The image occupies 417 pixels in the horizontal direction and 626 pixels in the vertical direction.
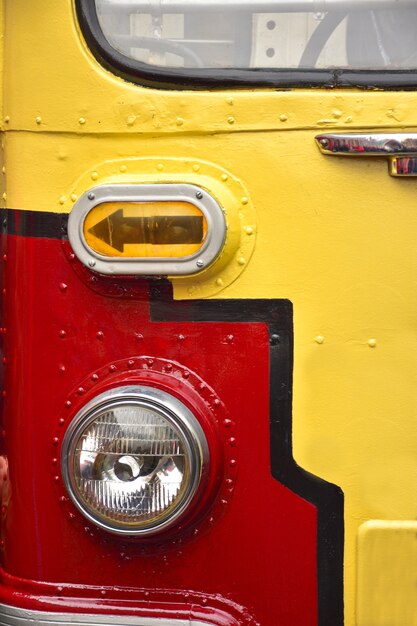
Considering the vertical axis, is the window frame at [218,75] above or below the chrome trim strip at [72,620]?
Result: above

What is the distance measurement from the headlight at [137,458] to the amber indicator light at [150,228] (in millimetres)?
284

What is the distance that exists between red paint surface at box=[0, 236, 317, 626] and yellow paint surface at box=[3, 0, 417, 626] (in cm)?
9

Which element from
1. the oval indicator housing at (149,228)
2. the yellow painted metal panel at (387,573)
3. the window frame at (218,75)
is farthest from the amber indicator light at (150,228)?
the yellow painted metal panel at (387,573)

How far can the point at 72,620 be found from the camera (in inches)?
64.6

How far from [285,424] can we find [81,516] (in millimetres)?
478

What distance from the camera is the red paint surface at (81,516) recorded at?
1.67m

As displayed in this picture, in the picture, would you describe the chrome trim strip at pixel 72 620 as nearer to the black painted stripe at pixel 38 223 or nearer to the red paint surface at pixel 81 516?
the red paint surface at pixel 81 516

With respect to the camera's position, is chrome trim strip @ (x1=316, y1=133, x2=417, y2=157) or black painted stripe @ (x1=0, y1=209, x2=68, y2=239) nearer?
chrome trim strip @ (x1=316, y1=133, x2=417, y2=157)

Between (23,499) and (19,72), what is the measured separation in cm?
92

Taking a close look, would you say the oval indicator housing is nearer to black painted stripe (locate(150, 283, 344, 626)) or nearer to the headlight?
black painted stripe (locate(150, 283, 344, 626))

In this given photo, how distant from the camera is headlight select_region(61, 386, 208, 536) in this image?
62.6 inches

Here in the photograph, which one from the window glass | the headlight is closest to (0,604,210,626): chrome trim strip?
the headlight

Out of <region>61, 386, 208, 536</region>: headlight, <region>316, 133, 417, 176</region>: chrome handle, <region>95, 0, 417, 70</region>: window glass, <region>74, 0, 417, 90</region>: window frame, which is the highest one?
<region>95, 0, 417, 70</region>: window glass

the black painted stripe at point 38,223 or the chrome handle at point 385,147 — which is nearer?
the chrome handle at point 385,147
